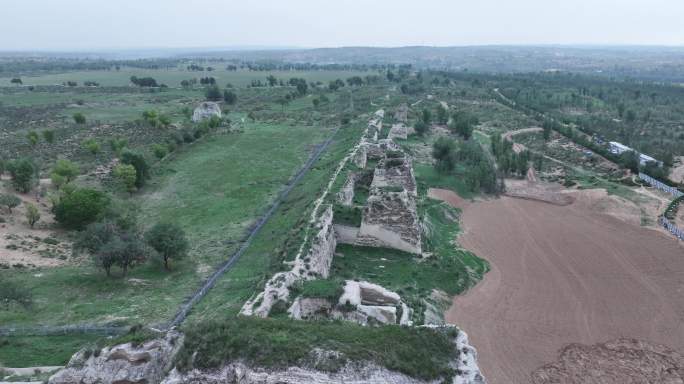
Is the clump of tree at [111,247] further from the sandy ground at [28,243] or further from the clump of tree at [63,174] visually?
the clump of tree at [63,174]

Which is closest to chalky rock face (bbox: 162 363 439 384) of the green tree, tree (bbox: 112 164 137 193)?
tree (bbox: 112 164 137 193)

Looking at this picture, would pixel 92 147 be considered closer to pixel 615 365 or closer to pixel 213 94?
pixel 213 94

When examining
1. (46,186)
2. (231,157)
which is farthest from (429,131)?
(46,186)

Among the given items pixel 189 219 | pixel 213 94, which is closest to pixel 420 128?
pixel 189 219

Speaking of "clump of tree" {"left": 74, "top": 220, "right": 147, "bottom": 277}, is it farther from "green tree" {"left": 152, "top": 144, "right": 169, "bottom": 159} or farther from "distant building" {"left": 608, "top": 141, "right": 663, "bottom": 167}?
"distant building" {"left": 608, "top": 141, "right": 663, "bottom": 167}

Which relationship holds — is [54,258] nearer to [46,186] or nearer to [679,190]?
[46,186]

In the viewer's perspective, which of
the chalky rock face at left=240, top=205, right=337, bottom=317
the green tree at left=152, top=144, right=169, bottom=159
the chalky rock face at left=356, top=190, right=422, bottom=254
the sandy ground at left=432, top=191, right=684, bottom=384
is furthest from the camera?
the green tree at left=152, top=144, right=169, bottom=159
